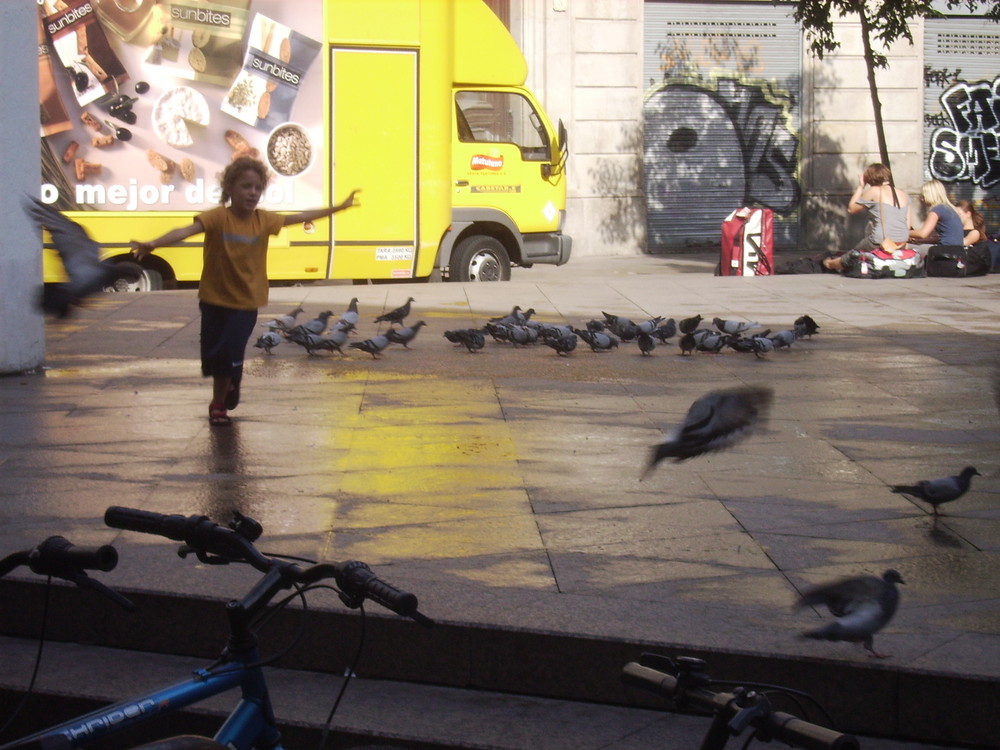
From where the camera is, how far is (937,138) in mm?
23484

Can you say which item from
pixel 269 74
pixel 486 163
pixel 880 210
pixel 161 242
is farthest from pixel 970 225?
pixel 161 242

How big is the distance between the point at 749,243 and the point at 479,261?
3.46 m

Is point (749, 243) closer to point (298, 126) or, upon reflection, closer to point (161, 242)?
point (298, 126)

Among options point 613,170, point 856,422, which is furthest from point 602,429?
point 613,170

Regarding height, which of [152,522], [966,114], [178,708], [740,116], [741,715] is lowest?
[178,708]

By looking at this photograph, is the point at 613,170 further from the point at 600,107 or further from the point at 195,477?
the point at 195,477

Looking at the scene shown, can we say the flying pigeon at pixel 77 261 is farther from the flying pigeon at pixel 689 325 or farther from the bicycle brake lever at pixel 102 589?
the flying pigeon at pixel 689 325

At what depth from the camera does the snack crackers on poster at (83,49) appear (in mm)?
12719

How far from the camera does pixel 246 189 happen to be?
22.0ft

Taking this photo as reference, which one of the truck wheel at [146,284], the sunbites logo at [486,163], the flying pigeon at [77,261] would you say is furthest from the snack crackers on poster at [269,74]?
the flying pigeon at [77,261]

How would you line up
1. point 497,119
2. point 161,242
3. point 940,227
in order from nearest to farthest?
1. point 161,242
2. point 940,227
3. point 497,119

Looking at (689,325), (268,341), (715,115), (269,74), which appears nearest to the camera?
(268,341)

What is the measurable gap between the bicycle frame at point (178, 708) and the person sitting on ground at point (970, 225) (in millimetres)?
14653

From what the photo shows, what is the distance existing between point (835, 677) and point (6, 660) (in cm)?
263
